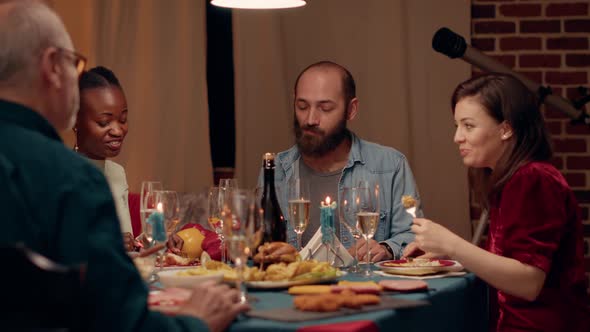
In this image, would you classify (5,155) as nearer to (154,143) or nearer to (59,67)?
(59,67)

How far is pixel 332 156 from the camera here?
3.35m

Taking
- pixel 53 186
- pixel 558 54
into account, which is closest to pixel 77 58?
pixel 53 186

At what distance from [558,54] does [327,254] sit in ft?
7.17

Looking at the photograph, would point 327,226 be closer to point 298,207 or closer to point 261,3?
point 298,207

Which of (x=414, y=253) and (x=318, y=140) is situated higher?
(x=318, y=140)

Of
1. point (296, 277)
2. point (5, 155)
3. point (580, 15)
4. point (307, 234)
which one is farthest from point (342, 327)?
point (580, 15)

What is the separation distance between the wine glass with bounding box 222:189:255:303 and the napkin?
64cm

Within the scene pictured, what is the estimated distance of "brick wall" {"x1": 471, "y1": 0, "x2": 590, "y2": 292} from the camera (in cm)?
406

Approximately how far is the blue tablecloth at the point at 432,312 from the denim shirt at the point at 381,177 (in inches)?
27.3

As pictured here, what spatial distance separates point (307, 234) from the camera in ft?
Result: 10.2

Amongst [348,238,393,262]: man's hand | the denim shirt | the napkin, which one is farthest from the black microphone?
the napkin

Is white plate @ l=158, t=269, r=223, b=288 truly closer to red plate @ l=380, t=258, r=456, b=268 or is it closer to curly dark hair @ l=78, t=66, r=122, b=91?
red plate @ l=380, t=258, r=456, b=268

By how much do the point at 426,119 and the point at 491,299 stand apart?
1.61 metres

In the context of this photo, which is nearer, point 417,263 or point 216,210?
point 417,263
